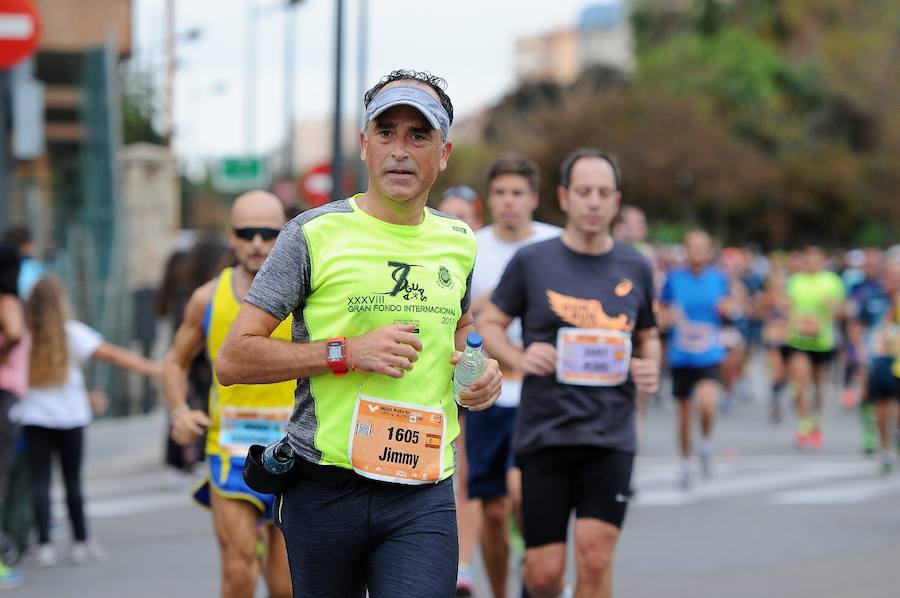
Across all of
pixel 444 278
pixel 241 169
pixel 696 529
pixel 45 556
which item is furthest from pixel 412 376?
pixel 241 169

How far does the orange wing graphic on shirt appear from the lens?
6.02 m

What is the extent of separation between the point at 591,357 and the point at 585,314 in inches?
8.0

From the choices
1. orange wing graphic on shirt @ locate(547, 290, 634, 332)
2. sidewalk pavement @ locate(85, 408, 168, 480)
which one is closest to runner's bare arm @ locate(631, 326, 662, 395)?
orange wing graphic on shirt @ locate(547, 290, 634, 332)

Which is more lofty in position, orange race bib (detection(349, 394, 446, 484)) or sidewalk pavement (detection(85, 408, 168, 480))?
orange race bib (detection(349, 394, 446, 484))

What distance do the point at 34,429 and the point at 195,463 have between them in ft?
12.0

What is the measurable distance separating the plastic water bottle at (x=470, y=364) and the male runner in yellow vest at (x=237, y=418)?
79.9 inches

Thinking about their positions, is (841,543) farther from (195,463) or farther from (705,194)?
(705,194)

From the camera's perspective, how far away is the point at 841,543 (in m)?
9.75

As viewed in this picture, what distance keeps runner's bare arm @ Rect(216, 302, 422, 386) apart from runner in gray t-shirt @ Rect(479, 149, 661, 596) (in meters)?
2.14

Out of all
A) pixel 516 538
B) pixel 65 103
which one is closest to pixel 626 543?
pixel 516 538

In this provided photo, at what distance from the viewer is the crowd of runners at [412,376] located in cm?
392

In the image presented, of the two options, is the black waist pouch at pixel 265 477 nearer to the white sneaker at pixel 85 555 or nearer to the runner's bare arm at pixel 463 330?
the runner's bare arm at pixel 463 330

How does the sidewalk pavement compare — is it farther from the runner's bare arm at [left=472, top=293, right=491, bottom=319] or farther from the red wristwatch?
the red wristwatch

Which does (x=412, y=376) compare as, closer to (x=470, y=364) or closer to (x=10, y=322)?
(x=470, y=364)
